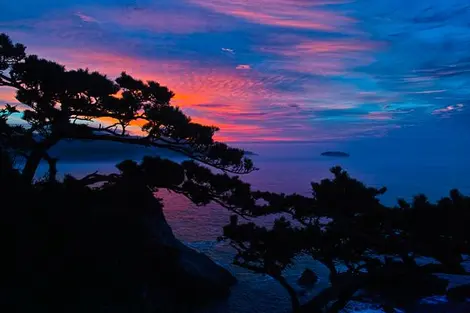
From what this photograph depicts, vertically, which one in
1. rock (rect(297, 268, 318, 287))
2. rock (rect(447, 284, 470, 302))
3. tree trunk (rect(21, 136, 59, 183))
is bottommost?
rock (rect(297, 268, 318, 287))

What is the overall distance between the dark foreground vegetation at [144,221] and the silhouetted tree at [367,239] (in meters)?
0.03

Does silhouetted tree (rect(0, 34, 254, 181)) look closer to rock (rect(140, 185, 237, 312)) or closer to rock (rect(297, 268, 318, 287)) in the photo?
rock (rect(140, 185, 237, 312))

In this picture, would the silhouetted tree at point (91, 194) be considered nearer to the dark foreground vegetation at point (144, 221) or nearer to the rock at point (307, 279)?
the dark foreground vegetation at point (144, 221)

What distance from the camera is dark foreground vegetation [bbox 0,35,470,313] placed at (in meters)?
7.60

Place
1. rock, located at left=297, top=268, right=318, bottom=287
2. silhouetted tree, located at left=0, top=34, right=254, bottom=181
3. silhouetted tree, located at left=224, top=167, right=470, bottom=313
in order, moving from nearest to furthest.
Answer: silhouetted tree, located at left=224, top=167, right=470, bottom=313, silhouetted tree, located at left=0, top=34, right=254, bottom=181, rock, located at left=297, top=268, right=318, bottom=287

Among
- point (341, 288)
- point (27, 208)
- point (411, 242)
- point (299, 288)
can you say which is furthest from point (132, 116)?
point (299, 288)

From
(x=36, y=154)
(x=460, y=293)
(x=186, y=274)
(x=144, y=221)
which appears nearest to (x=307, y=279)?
(x=186, y=274)

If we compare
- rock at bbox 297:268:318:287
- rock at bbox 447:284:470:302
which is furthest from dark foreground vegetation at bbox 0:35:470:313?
rock at bbox 297:268:318:287

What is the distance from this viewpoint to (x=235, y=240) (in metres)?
10.7

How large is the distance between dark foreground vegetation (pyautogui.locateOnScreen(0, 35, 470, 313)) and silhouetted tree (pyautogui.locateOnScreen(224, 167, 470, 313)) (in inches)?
1.1

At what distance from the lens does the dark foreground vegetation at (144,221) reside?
7598 mm

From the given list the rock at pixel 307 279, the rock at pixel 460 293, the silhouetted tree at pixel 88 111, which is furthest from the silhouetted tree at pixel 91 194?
the rock at pixel 307 279

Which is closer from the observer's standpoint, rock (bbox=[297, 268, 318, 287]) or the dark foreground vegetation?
the dark foreground vegetation

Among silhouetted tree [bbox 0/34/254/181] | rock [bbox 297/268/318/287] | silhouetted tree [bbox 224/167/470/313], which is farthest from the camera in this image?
rock [bbox 297/268/318/287]
